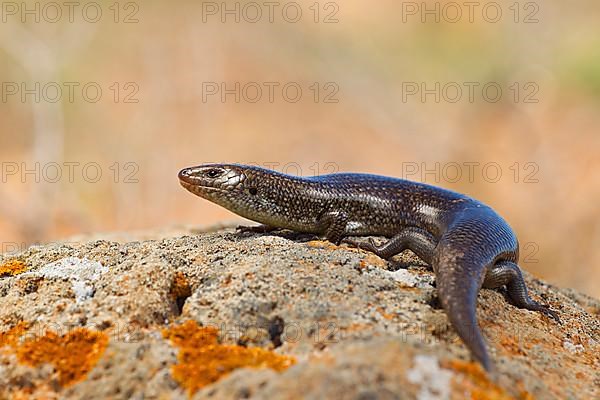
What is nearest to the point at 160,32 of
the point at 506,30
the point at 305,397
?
the point at 506,30

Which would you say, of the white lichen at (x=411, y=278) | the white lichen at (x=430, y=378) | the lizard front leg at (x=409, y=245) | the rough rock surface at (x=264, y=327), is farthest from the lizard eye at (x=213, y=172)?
the white lichen at (x=430, y=378)

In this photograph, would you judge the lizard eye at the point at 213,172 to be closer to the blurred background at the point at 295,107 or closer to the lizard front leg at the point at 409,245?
the lizard front leg at the point at 409,245

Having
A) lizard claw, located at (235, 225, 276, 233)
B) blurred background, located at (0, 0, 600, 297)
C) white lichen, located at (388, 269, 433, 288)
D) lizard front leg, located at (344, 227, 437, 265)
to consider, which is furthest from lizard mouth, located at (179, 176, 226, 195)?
blurred background, located at (0, 0, 600, 297)

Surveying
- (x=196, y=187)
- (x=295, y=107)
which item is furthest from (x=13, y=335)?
(x=295, y=107)

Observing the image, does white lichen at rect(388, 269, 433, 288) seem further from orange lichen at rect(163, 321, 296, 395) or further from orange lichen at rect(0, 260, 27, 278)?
orange lichen at rect(0, 260, 27, 278)

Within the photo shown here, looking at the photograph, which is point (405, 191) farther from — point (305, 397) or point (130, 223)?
point (130, 223)

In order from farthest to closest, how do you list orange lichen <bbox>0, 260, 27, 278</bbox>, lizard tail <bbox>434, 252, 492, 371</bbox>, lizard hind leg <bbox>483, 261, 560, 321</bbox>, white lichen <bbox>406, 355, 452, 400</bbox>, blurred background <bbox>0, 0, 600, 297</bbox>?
1. blurred background <bbox>0, 0, 600, 297</bbox>
2. lizard hind leg <bbox>483, 261, 560, 321</bbox>
3. orange lichen <bbox>0, 260, 27, 278</bbox>
4. lizard tail <bbox>434, 252, 492, 371</bbox>
5. white lichen <bbox>406, 355, 452, 400</bbox>
